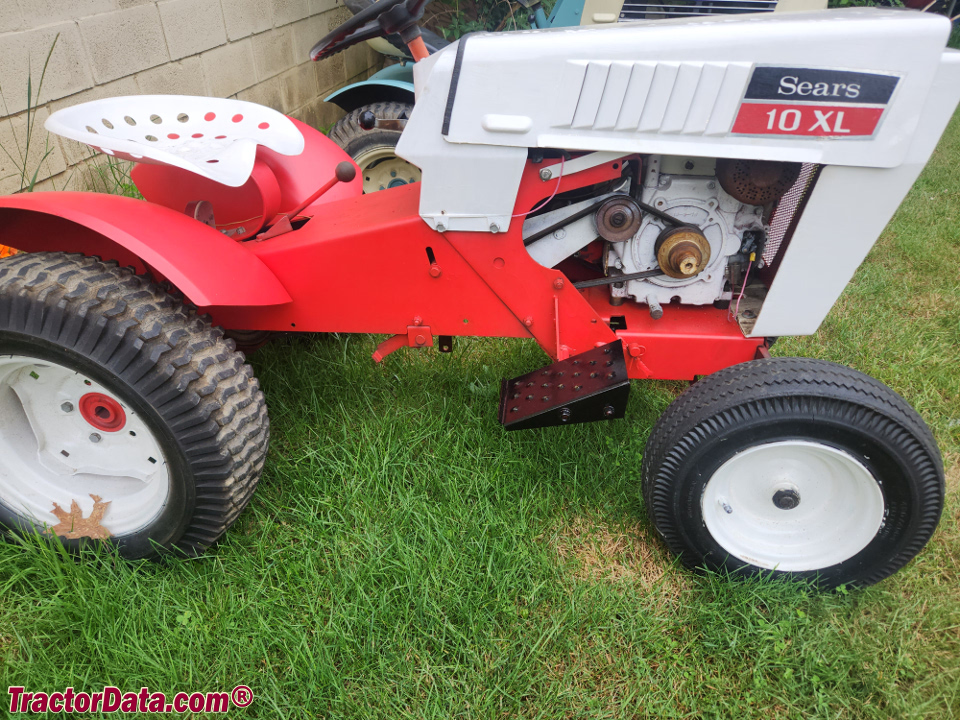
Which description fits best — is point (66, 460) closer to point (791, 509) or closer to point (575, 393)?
point (575, 393)

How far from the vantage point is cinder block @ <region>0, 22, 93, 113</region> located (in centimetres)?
246

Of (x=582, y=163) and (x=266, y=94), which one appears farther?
(x=266, y=94)

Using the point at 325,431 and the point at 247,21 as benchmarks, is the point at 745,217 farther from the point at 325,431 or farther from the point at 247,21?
the point at 247,21

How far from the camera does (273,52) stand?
4.05 meters

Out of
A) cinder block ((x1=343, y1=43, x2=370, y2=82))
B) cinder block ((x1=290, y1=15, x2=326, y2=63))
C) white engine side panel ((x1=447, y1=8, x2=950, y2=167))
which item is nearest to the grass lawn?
white engine side panel ((x1=447, y1=8, x2=950, y2=167))

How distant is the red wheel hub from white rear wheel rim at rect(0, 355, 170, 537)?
0.04ft

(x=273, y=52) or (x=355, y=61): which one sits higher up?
(x=273, y=52)

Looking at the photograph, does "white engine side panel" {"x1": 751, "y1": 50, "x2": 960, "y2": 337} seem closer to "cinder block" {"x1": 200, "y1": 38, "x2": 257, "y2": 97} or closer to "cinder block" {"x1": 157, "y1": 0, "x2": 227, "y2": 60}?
"cinder block" {"x1": 157, "y1": 0, "x2": 227, "y2": 60}

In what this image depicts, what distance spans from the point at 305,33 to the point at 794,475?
4.08 metres

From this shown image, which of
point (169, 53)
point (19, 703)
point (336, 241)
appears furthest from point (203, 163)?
point (169, 53)

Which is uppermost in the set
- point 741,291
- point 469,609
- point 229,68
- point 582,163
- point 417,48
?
point 417,48

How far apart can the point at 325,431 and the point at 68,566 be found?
0.85 metres

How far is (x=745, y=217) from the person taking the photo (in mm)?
1818

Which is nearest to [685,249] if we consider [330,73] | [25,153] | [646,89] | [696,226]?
[696,226]
